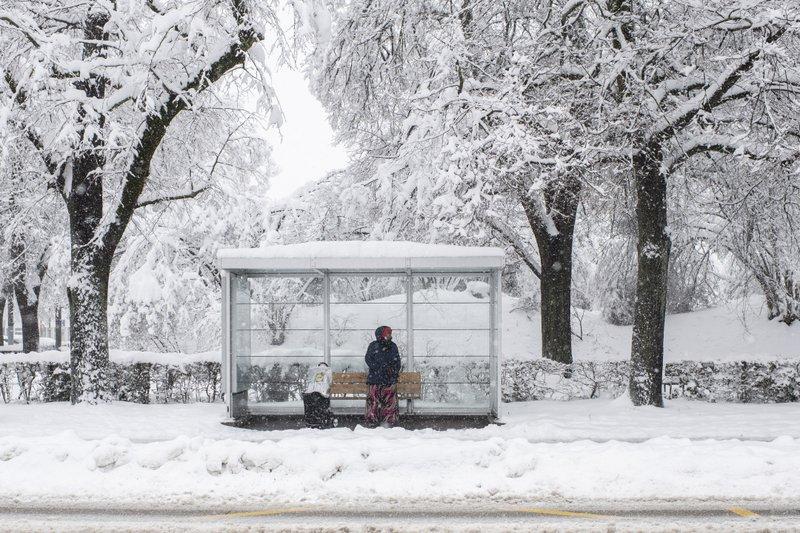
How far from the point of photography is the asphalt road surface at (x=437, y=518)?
6.69 meters

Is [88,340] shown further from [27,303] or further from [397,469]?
[27,303]

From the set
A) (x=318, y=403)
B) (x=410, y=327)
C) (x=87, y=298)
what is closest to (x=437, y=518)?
(x=318, y=403)

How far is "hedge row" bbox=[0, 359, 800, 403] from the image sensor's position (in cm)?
1459

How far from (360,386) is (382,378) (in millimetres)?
863

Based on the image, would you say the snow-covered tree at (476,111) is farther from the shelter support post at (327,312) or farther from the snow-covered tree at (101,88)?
the snow-covered tree at (101,88)

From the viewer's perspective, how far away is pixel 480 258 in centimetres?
1170

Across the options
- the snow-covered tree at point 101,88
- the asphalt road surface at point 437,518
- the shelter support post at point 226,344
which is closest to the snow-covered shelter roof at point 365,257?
the shelter support post at point 226,344

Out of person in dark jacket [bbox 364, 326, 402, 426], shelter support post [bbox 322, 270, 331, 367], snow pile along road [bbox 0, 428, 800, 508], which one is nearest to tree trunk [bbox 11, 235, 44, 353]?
shelter support post [bbox 322, 270, 331, 367]

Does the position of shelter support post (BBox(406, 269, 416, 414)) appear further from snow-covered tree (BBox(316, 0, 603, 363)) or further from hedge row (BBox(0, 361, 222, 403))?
hedge row (BBox(0, 361, 222, 403))

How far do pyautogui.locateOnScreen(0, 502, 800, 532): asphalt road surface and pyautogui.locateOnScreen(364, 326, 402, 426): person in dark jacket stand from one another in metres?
4.63

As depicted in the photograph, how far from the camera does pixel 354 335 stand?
13438 millimetres

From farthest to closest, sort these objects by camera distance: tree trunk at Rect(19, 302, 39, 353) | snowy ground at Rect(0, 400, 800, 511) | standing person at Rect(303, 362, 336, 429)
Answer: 1. tree trunk at Rect(19, 302, 39, 353)
2. standing person at Rect(303, 362, 336, 429)
3. snowy ground at Rect(0, 400, 800, 511)

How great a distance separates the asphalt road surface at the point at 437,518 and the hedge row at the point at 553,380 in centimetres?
715

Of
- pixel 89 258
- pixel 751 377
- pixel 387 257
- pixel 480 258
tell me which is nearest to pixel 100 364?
pixel 89 258
